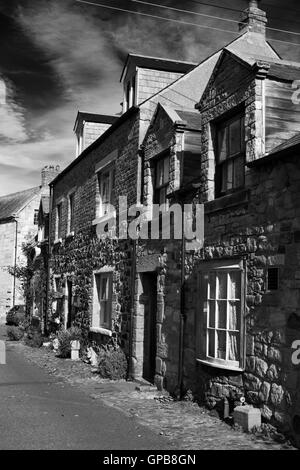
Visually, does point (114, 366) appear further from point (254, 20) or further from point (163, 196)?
point (254, 20)

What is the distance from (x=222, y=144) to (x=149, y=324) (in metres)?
4.54

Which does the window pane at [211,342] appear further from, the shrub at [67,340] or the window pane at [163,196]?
the shrub at [67,340]

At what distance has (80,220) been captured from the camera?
17.2m

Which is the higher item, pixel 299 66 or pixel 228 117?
pixel 299 66

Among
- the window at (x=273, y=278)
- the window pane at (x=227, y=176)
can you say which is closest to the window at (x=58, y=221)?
the window pane at (x=227, y=176)

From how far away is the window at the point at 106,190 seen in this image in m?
14.6

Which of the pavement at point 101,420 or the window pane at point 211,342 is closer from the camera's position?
the pavement at point 101,420

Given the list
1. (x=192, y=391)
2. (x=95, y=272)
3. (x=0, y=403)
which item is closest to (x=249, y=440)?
(x=192, y=391)

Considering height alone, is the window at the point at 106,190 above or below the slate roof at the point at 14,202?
below

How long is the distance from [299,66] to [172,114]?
294 cm

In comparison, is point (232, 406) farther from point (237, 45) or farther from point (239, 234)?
point (237, 45)

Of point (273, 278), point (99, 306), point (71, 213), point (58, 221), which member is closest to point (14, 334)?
point (58, 221)

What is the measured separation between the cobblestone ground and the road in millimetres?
241

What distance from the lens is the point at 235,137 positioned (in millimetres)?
8617
